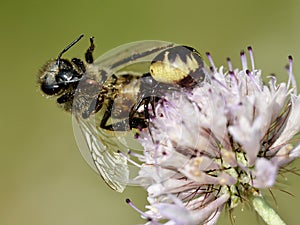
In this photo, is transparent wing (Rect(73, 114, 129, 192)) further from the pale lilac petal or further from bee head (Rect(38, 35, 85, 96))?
the pale lilac petal

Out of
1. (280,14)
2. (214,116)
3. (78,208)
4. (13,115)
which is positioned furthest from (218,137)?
(13,115)

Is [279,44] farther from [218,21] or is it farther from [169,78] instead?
[169,78]

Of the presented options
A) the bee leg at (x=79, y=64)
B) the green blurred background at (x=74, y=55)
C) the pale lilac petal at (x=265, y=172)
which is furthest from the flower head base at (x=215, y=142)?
the green blurred background at (x=74, y=55)

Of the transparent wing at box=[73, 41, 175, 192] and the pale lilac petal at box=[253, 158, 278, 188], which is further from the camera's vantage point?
the transparent wing at box=[73, 41, 175, 192]

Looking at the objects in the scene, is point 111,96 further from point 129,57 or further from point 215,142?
point 215,142

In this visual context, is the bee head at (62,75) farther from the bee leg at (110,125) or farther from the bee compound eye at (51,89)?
the bee leg at (110,125)

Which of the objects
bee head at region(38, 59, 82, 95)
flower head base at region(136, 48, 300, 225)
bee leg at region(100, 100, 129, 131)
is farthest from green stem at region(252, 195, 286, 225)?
bee head at region(38, 59, 82, 95)

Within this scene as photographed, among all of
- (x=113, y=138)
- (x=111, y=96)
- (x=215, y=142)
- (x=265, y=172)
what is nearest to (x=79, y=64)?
(x=111, y=96)
